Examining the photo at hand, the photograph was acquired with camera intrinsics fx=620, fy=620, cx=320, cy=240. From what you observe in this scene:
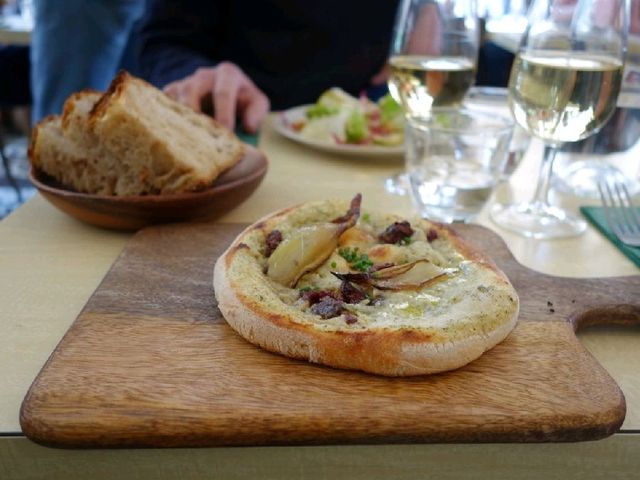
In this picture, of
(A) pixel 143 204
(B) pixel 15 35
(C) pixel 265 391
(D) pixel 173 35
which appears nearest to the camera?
(C) pixel 265 391

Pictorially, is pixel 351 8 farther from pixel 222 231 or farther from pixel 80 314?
pixel 80 314

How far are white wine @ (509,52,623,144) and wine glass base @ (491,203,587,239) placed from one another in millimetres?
184

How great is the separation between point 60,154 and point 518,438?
1.06 meters

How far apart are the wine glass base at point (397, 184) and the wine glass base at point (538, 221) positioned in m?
0.24

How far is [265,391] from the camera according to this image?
778 millimetres

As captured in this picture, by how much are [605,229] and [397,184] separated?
0.52m

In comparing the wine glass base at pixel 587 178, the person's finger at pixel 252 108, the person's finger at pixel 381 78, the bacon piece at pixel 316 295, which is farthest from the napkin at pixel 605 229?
the person's finger at pixel 381 78

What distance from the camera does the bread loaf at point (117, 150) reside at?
4.15ft

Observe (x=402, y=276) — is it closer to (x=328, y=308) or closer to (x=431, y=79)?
(x=328, y=308)

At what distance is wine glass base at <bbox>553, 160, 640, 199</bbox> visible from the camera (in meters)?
1.65

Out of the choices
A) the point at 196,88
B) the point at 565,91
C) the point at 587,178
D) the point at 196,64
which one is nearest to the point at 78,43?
the point at 196,64

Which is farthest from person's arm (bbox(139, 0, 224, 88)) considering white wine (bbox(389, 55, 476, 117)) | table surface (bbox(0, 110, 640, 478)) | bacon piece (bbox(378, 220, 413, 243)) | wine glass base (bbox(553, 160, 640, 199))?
bacon piece (bbox(378, 220, 413, 243))

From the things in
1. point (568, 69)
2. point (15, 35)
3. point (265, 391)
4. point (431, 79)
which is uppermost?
point (568, 69)

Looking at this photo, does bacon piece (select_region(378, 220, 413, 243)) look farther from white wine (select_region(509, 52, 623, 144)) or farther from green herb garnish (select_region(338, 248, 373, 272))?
white wine (select_region(509, 52, 623, 144))
